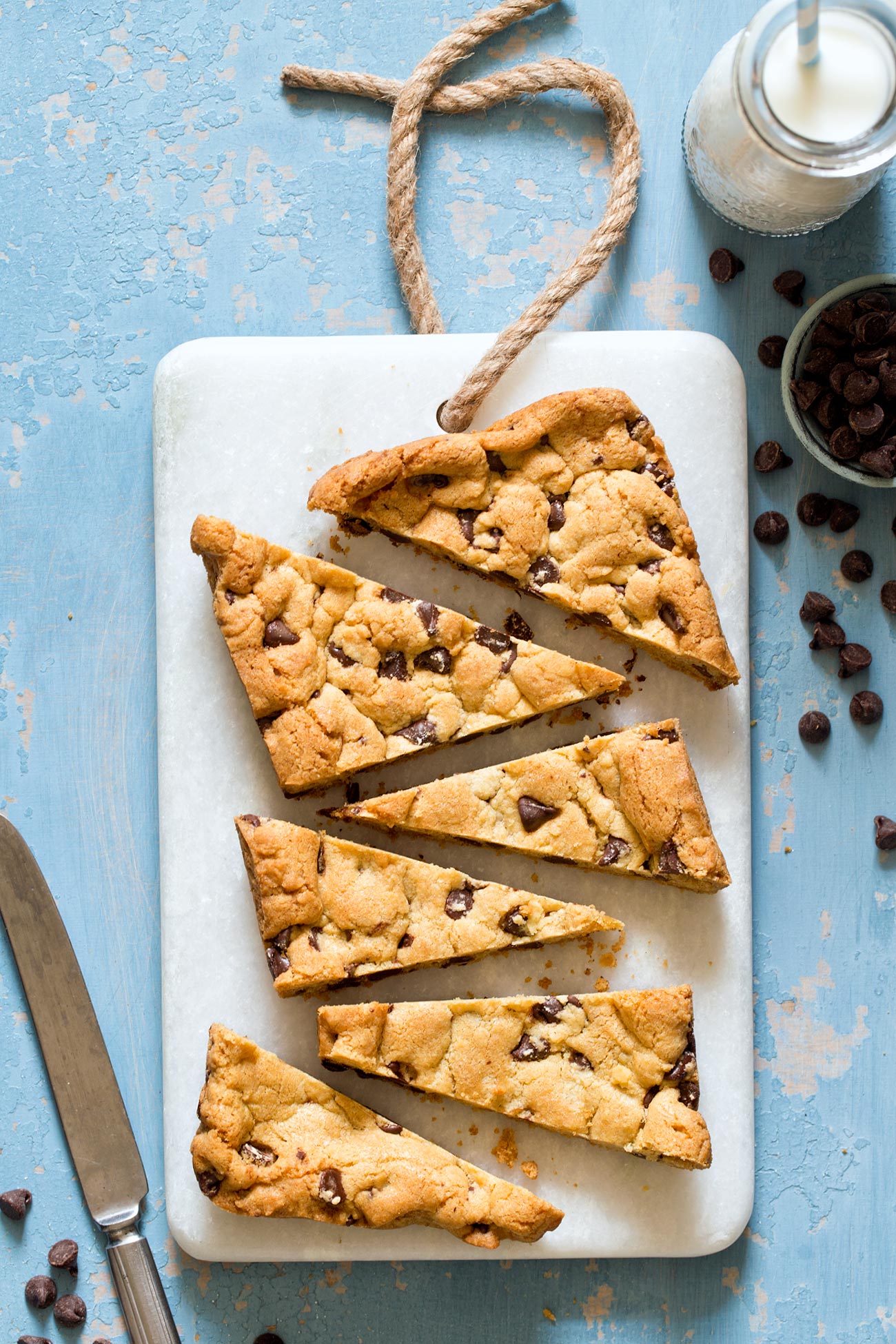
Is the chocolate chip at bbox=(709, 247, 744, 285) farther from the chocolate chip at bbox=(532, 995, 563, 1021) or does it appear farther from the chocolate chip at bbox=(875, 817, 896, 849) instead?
the chocolate chip at bbox=(532, 995, 563, 1021)

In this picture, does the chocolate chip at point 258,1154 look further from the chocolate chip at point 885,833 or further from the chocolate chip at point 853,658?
the chocolate chip at point 853,658

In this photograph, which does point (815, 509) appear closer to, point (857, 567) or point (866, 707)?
point (857, 567)

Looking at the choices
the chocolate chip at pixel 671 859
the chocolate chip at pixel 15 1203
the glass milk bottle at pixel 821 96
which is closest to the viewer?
the glass milk bottle at pixel 821 96

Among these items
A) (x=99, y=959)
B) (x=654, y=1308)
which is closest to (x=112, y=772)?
(x=99, y=959)

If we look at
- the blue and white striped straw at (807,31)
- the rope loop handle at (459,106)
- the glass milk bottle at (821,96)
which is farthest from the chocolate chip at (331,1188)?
the blue and white striped straw at (807,31)

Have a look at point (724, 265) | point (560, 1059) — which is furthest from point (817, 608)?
point (560, 1059)

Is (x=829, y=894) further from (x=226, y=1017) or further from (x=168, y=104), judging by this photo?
(x=168, y=104)

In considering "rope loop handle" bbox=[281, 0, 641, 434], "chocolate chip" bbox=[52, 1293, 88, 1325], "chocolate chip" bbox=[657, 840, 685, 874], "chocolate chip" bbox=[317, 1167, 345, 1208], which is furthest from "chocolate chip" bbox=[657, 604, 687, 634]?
"chocolate chip" bbox=[52, 1293, 88, 1325]

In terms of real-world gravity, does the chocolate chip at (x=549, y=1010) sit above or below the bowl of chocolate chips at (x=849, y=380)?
below
